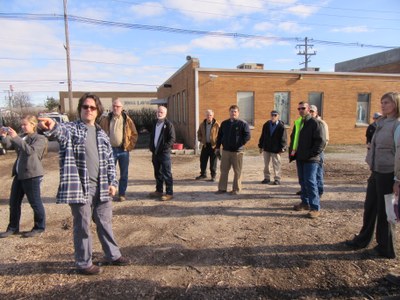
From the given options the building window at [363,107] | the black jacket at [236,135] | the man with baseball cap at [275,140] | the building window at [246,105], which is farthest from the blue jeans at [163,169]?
the building window at [363,107]

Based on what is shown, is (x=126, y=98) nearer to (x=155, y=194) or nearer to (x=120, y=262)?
(x=155, y=194)

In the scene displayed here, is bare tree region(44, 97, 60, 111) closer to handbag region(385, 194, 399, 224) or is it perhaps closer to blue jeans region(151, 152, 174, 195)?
blue jeans region(151, 152, 174, 195)

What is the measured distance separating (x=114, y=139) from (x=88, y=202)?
9.85 ft

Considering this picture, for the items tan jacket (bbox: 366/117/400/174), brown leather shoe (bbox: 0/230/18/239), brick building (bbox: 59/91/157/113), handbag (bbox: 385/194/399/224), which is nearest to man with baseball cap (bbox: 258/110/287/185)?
tan jacket (bbox: 366/117/400/174)

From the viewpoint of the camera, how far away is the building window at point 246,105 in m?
15.9

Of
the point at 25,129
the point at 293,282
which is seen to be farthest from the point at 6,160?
the point at 293,282

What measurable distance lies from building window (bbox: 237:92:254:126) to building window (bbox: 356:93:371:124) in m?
6.52

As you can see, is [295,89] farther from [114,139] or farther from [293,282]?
[293,282]

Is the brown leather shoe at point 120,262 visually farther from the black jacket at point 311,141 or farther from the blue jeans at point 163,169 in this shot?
the black jacket at point 311,141

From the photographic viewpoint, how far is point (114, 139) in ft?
20.3

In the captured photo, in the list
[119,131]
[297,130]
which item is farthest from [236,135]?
[119,131]

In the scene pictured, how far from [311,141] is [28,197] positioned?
4.48m

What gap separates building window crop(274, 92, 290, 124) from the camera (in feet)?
53.8

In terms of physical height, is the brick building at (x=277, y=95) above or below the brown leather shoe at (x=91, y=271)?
above
